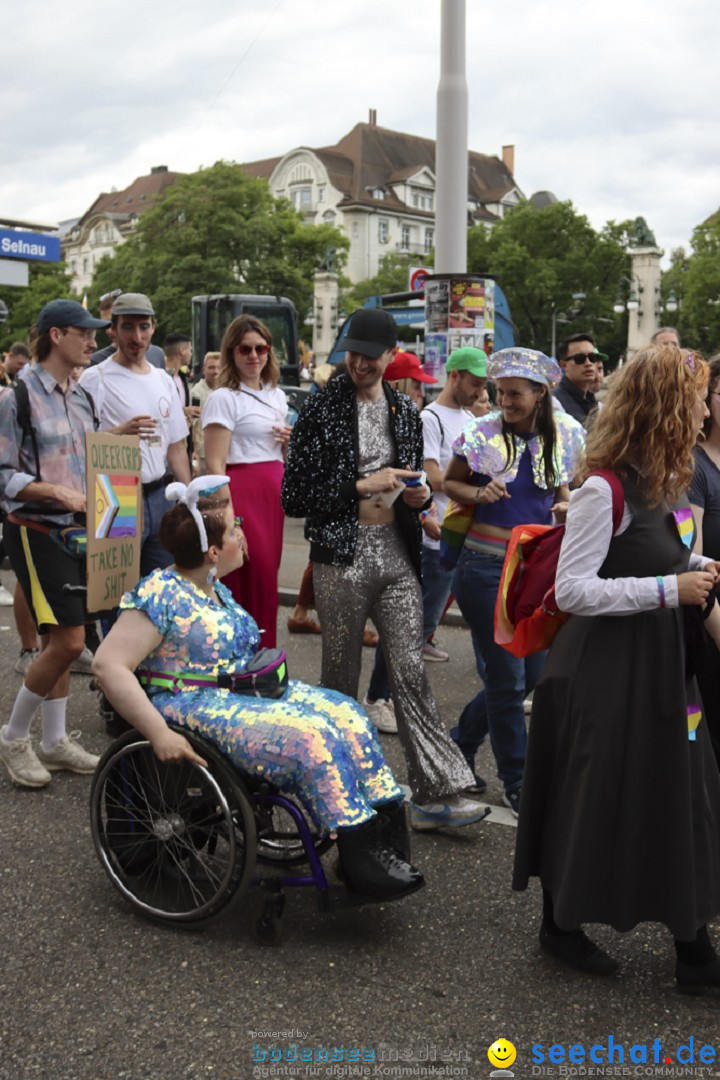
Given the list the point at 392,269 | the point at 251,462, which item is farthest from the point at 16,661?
the point at 392,269

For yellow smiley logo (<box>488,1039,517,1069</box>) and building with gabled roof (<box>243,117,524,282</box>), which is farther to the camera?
building with gabled roof (<box>243,117,524,282</box>)

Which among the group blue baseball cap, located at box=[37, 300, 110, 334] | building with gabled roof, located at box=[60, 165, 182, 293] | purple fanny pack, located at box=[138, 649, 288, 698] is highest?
building with gabled roof, located at box=[60, 165, 182, 293]

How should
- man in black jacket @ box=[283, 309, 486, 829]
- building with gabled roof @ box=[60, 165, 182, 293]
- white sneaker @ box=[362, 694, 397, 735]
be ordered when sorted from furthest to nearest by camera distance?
building with gabled roof @ box=[60, 165, 182, 293], white sneaker @ box=[362, 694, 397, 735], man in black jacket @ box=[283, 309, 486, 829]

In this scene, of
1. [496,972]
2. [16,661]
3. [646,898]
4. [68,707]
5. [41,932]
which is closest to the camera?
[646,898]

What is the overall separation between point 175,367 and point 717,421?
868cm

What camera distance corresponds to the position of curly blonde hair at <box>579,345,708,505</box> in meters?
3.17

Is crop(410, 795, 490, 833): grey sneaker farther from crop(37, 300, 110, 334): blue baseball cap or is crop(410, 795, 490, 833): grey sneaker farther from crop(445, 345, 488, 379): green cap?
crop(37, 300, 110, 334): blue baseball cap

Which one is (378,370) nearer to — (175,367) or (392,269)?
(175,367)

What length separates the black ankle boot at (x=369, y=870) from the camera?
3.48 metres

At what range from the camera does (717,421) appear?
4176mm

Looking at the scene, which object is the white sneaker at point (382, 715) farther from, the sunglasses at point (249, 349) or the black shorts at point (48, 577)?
the sunglasses at point (249, 349)

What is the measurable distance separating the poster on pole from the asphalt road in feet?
3.41

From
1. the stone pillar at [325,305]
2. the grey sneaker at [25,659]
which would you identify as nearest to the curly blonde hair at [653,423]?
the grey sneaker at [25,659]

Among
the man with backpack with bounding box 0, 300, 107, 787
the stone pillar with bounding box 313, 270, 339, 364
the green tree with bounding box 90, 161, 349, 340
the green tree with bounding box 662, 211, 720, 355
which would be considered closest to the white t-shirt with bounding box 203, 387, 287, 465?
the man with backpack with bounding box 0, 300, 107, 787
